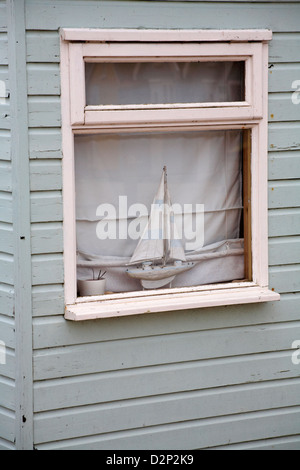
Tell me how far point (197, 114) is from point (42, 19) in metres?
1.09

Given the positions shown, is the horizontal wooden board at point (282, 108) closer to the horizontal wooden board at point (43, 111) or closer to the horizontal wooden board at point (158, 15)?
the horizontal wooden board at point (158, 15)

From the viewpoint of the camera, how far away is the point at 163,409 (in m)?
4.22

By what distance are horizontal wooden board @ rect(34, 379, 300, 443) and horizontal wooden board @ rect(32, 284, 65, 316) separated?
2.08ft

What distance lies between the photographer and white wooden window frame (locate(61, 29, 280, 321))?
154 inches

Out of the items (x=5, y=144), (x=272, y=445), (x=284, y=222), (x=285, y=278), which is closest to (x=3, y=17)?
(x=5, y=144)

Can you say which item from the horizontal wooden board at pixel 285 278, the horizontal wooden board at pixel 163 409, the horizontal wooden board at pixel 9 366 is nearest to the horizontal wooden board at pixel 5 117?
the horizontal wooden board at pixel 9 366

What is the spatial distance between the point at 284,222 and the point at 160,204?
32.6 inches

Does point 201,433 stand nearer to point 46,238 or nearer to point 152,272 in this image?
point 152,272

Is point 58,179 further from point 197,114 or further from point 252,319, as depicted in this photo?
point 252,319

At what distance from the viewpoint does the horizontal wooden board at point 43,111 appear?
3861mm

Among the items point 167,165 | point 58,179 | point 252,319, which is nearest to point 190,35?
point 167,165

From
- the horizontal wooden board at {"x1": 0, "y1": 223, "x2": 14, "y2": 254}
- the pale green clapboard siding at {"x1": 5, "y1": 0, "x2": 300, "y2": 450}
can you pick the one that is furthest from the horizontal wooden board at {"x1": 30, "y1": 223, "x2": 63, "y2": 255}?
the horizontal wooden board at {"x1": 0, "y1": 223, "x2": 14, "y2": 254}

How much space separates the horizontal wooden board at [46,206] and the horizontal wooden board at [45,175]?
4 centimetres
